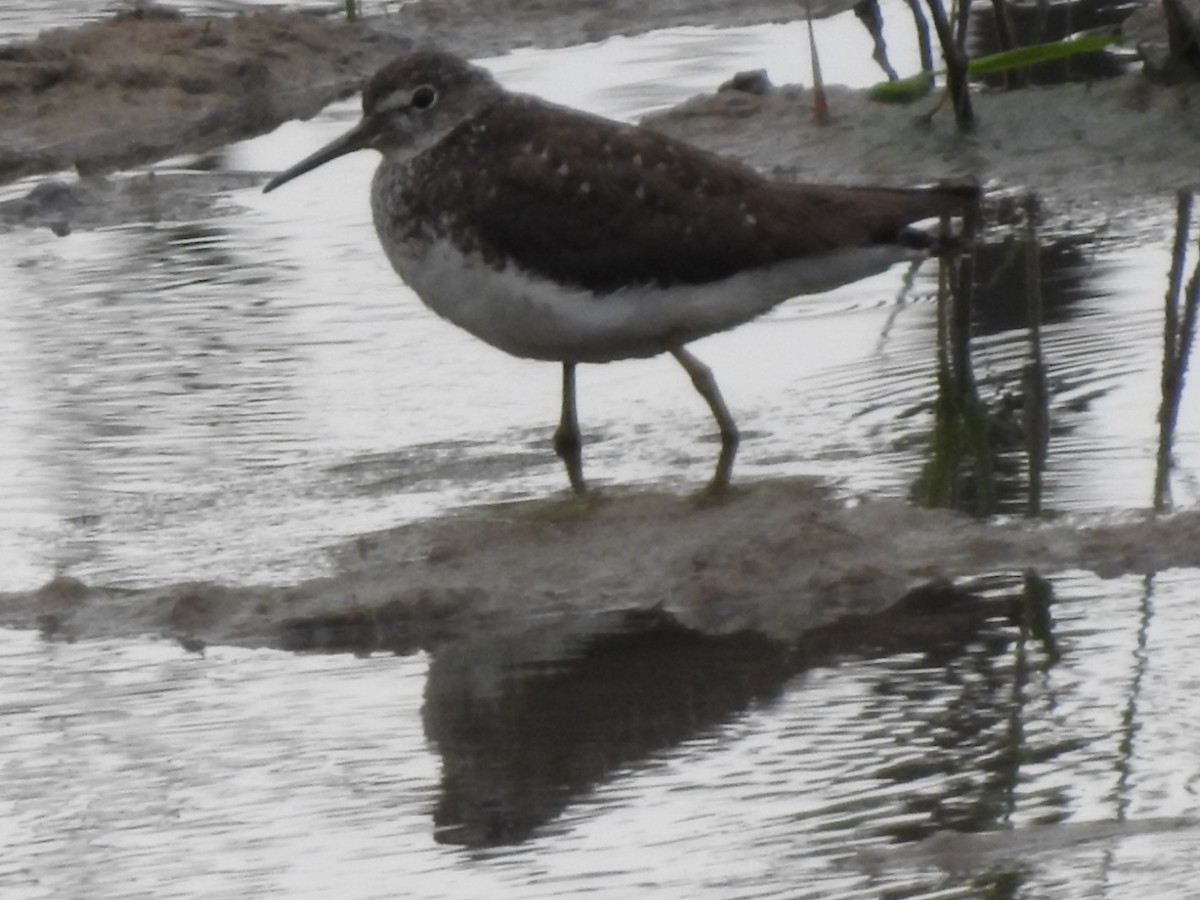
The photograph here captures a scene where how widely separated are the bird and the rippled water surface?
31cm

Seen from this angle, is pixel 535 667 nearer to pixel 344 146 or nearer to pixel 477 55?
pixel 344 146

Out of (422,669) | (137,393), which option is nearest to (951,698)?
(422,669)

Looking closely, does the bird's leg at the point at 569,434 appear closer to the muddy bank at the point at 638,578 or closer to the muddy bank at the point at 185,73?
the muddy bank at the point at 638,578

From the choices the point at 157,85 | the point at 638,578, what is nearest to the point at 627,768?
the point at 638,578

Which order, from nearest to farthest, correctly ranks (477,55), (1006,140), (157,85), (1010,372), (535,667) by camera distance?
1. (535,667)
2. (1010,372)
3. (1006,140)
4. (157,85)
5. (477,55)

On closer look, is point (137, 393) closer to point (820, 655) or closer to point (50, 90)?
point (820, 655)

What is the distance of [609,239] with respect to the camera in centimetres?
625

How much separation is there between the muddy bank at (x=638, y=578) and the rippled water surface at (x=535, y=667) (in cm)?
12

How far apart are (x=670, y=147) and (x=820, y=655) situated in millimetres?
2215

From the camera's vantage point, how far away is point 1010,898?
11.5 feet

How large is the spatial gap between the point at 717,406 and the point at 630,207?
1.90 feet

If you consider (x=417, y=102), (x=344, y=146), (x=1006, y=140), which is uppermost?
(x=417, y=102)

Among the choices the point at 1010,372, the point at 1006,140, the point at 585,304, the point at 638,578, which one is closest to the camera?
the point at 638,578

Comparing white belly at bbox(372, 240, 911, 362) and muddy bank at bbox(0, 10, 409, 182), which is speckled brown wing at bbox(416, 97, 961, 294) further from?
muddy bank at bbox(0, 10, 409, 182)
